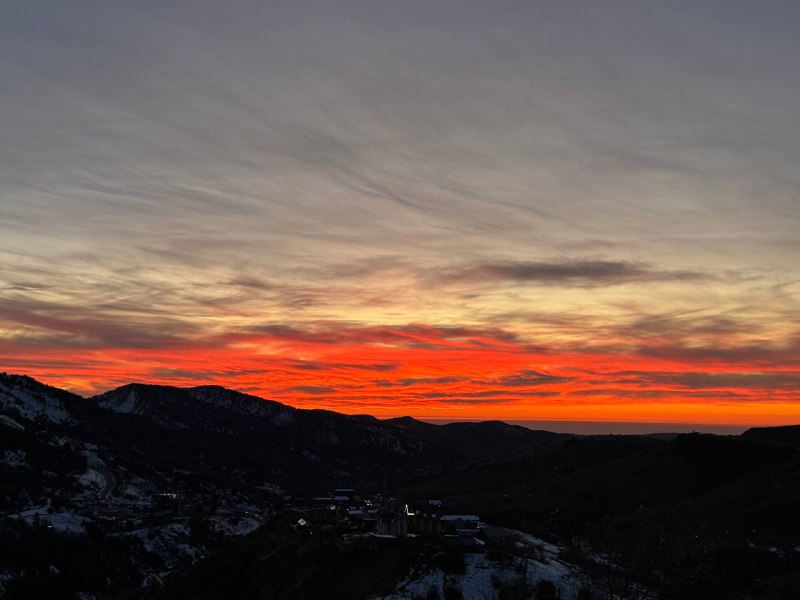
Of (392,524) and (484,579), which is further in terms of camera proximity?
(392,524)

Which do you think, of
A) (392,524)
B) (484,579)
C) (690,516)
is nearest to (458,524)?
(392,524)

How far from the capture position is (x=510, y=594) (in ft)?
269

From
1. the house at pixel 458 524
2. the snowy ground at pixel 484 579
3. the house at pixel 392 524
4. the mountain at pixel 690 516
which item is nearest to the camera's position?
the snowy ground at pixel 484 579

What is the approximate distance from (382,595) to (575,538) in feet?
242

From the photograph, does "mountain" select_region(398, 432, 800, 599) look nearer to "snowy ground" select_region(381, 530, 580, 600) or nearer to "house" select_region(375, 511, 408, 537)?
"snowy ground" select_region(381, 530, 580, 600)

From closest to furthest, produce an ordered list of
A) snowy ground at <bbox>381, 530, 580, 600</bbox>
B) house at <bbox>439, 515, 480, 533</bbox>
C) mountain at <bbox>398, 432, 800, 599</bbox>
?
1. snowy ground at <bbox>381, 530, 580, 600</bbox>
2. mountain at <bbox>398, 432, 800, 599</bbox>
3. house at <bbox>439, 515, 480, 533</bbox>

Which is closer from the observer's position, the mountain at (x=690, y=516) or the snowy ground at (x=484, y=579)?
the snowy ground at (x=484, y=579)

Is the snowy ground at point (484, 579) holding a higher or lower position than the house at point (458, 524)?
lower

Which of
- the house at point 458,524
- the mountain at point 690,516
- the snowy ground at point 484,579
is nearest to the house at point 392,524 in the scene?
the house at point 458,524

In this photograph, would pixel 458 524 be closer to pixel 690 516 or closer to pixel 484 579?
pixel 484 579

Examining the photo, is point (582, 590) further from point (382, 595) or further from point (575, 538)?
point (575, 538)

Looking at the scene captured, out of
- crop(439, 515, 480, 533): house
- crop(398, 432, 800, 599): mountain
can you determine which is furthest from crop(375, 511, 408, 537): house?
crop(398, 432, 800, 599): mountain

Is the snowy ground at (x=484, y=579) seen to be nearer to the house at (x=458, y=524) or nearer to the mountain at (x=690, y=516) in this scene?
the mountain at (x=690, y=516)

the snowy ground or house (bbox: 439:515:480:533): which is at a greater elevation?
house (bbox: 439:515:480:533)
